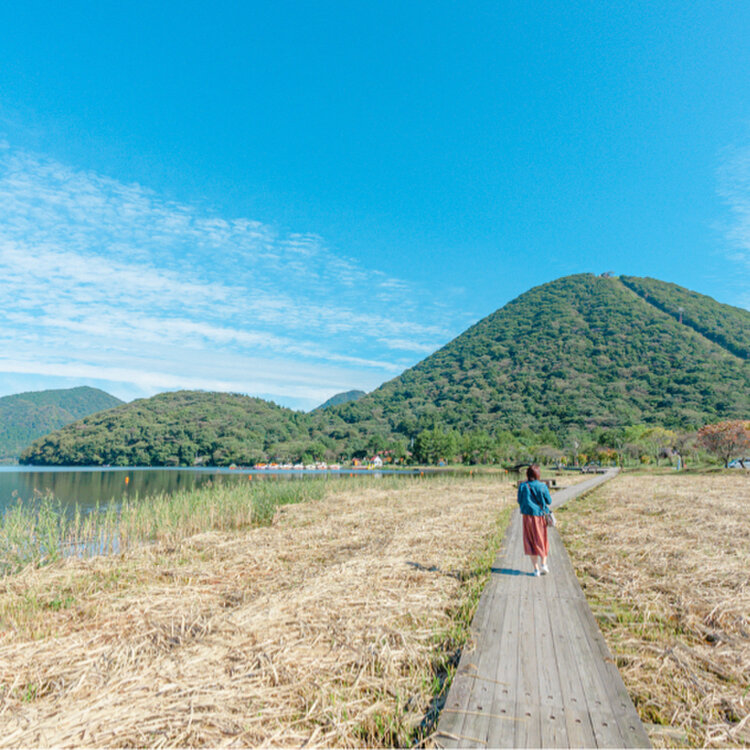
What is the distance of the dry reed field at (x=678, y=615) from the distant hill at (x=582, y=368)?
70.4 m

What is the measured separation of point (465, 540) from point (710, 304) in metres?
160

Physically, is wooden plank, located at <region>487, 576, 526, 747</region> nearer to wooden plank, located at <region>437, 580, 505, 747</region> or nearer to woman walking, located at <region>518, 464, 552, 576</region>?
wooden plank, located at <region>437, 580, 505, 747</region>

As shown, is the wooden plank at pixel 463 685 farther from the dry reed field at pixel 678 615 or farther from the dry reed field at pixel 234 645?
the dry reed field at pixel 678 615

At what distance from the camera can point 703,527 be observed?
36.0ft

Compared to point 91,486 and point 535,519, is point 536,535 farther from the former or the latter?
point 91,486

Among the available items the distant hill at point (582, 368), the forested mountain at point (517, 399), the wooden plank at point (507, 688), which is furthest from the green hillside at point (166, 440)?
the wooden plank at point (507, 688)

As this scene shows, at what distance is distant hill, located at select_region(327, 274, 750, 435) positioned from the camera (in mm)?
84375

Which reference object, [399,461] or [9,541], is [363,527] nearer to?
[9,541]

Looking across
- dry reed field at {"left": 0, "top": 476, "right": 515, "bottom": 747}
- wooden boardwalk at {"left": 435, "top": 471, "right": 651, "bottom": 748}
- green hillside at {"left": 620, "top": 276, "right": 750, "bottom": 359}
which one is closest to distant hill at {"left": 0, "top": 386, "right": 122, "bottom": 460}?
dry reed field at {"left": 0, "top": 476, "right": 515, "bottom": 747}

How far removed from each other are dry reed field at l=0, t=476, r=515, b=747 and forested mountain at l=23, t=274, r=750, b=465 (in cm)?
6782

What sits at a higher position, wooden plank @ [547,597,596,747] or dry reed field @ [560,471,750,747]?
wooden plank @ [547,597,596,747]

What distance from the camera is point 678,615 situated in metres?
5.42

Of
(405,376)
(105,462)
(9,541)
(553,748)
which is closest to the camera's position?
(553,748)

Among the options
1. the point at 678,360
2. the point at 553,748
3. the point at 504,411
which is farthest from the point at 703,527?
the point at 678,360
